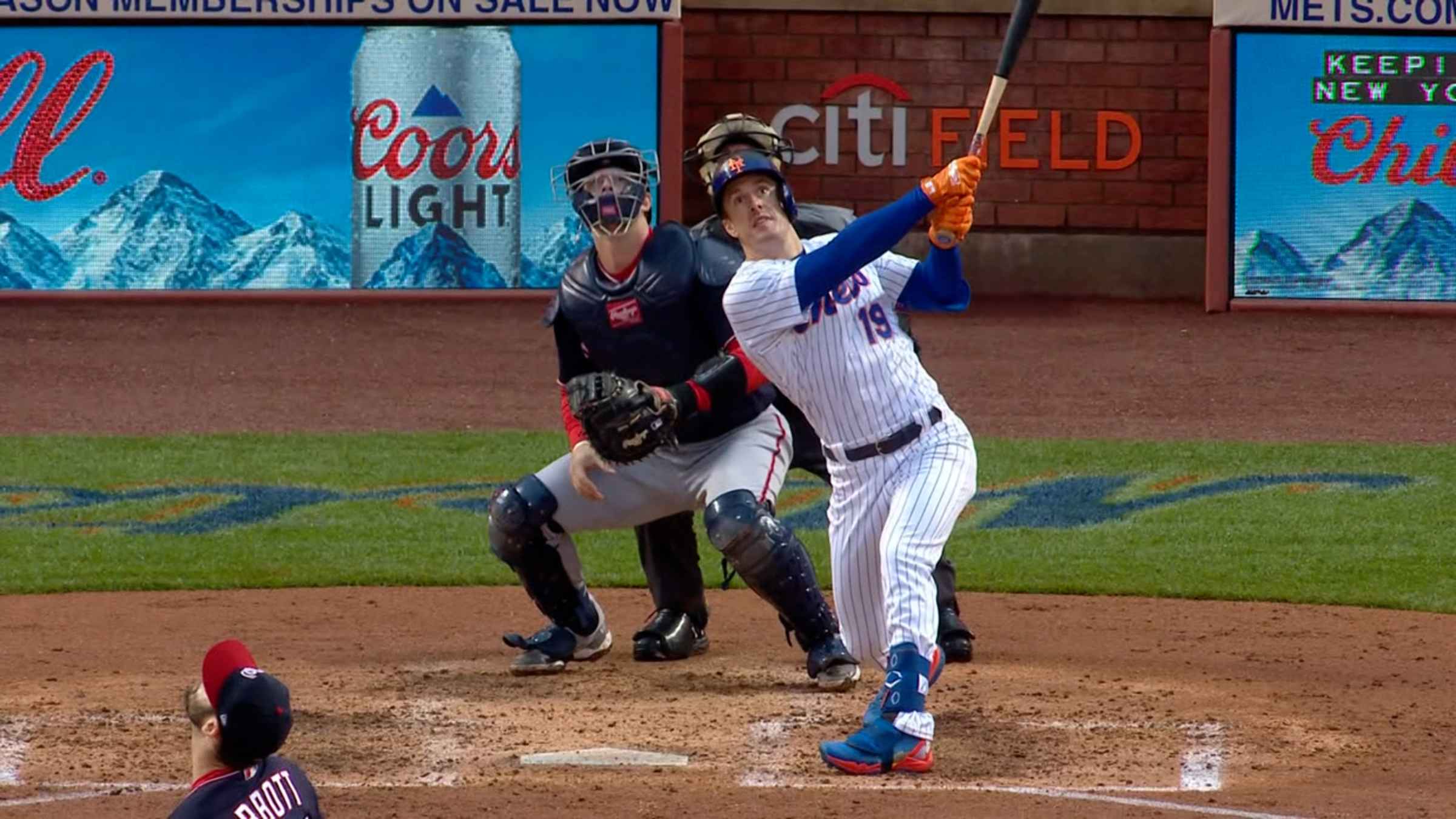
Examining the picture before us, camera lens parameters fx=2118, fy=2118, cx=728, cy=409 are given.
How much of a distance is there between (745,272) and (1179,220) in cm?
1323

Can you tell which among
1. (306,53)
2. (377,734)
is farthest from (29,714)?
(306,53)

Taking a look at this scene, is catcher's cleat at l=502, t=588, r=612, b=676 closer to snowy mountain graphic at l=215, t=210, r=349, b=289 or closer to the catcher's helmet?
the catcher's helmet

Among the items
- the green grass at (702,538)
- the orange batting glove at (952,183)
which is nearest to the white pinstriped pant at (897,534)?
the orange batting glove at (952,183)

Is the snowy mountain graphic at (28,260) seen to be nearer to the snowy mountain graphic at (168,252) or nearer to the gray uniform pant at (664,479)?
the snowy mountain graphic at (168,252)

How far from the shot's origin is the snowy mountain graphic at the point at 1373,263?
16625 mm

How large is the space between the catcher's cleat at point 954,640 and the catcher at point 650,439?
587 mm

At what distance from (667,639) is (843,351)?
1.80 m

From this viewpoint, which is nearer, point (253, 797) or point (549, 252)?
point (253, 797)

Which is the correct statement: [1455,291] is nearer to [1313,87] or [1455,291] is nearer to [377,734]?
[1313,87]

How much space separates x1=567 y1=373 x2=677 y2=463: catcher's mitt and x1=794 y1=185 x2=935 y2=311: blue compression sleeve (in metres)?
0.91

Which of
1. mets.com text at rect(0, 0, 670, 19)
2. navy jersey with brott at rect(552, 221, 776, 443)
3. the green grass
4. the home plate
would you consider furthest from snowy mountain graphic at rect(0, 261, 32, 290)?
the home plate

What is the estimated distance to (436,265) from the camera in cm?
1691

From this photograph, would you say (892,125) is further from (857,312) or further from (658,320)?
(857,312)

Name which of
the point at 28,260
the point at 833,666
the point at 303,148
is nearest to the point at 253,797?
the point at 833,666
